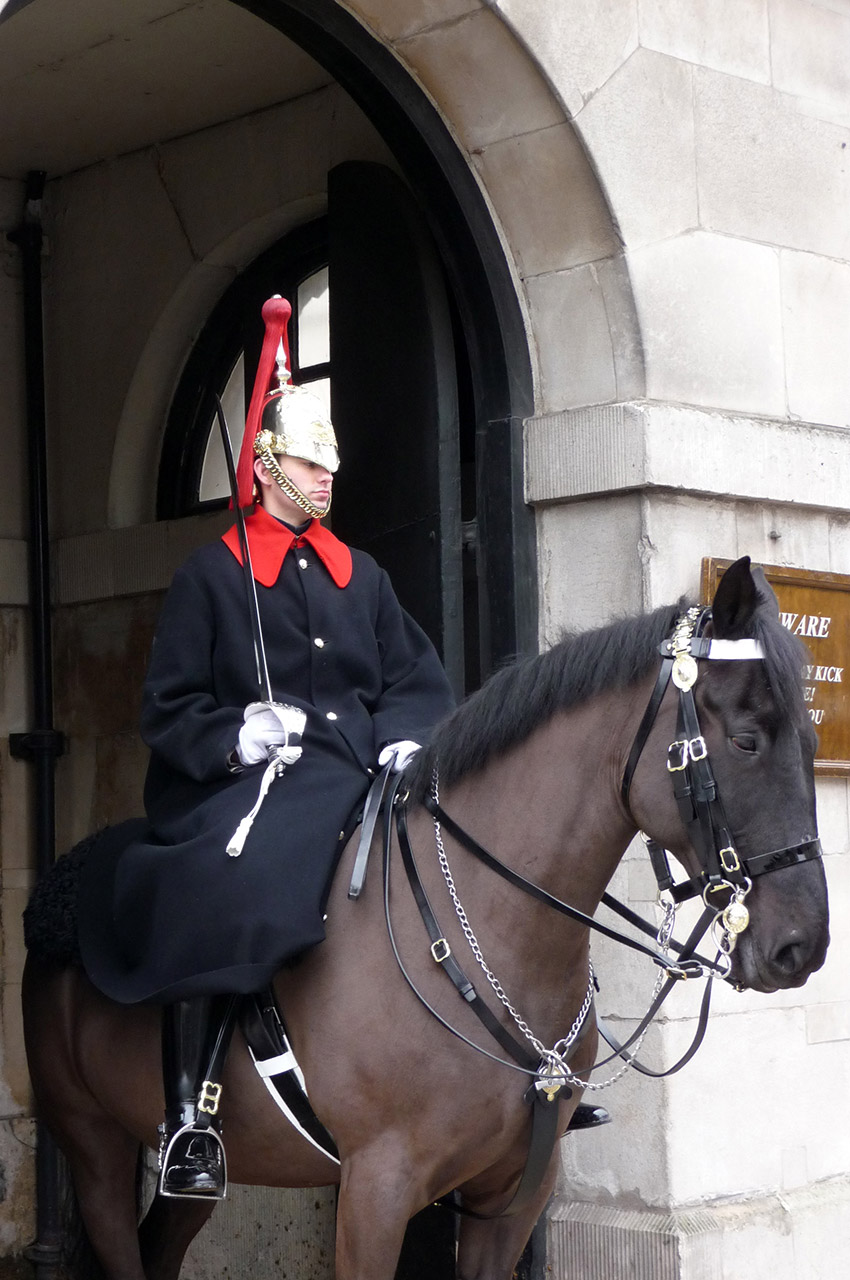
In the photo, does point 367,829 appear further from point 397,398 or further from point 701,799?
point 397,398

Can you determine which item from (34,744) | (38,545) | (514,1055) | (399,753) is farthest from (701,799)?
(38,545)

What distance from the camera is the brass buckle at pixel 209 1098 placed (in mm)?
3865

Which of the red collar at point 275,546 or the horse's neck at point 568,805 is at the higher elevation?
the red collar at point 275,546

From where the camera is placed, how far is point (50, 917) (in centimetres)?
457

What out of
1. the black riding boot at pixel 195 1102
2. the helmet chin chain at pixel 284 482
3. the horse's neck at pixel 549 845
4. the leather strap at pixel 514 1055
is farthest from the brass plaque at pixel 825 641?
the black riding boot at pixel 195 1102

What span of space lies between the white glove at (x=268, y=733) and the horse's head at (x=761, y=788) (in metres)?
0.88

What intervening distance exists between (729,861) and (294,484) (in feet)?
5.03

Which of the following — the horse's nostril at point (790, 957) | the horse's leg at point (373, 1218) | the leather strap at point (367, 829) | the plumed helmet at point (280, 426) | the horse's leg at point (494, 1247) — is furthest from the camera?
the plumed helmet at point (280, 426)

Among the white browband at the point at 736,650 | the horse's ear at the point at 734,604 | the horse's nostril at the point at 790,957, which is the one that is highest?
the horse's ear at the point at 734,604

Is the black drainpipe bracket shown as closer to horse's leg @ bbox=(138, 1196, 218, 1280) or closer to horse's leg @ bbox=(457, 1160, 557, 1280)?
horse's leg @ bbox=(138, 1196, 218, 1280)

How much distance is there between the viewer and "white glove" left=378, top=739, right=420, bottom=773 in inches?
160

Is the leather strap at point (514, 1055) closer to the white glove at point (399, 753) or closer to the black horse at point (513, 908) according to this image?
the black horse at point (513, 908)

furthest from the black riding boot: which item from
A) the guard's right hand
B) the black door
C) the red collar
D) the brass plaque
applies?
the brass plaque

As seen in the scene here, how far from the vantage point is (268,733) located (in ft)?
12.9
